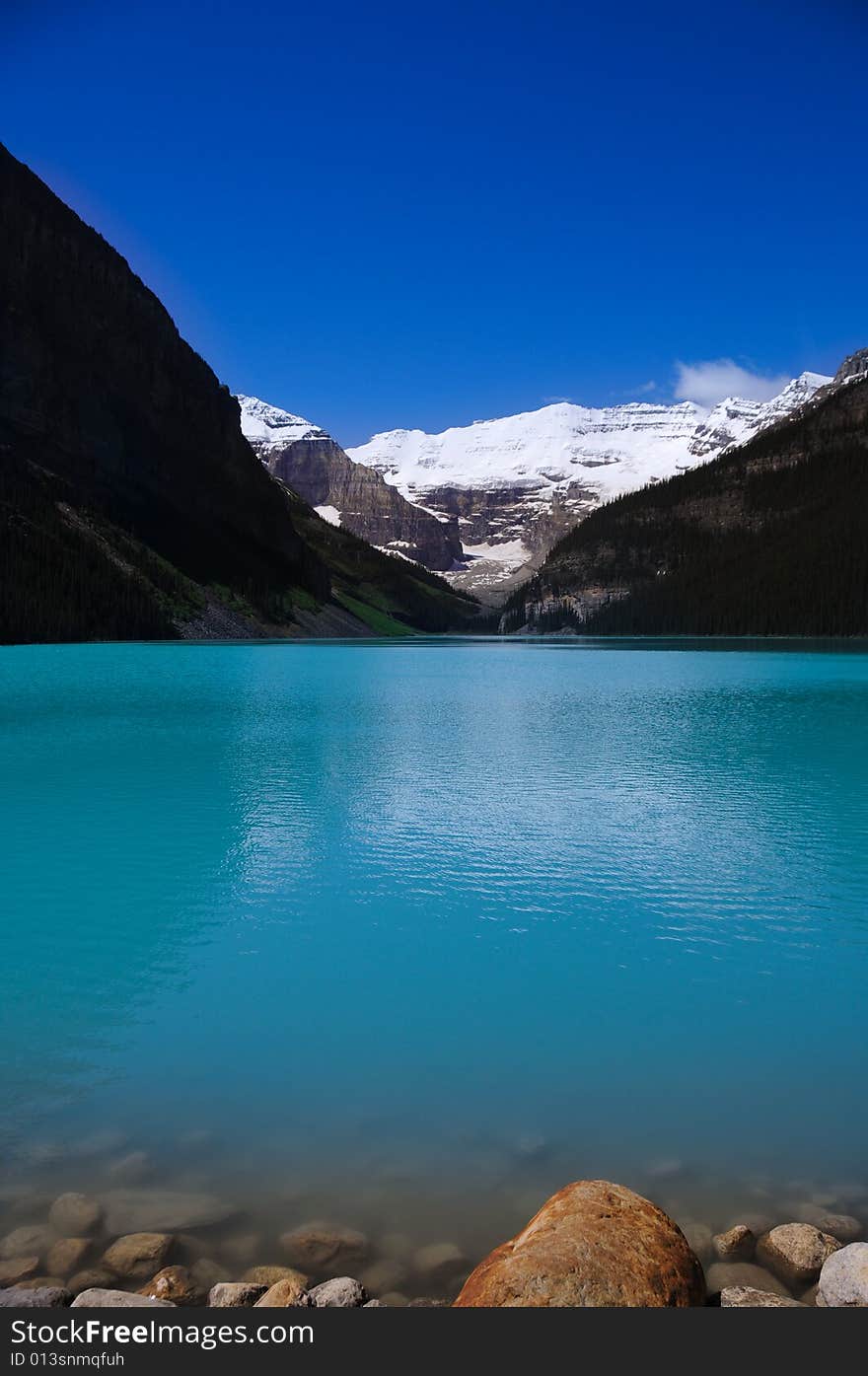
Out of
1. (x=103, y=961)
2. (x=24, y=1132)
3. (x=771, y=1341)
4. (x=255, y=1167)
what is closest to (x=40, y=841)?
(x=103, y=961)

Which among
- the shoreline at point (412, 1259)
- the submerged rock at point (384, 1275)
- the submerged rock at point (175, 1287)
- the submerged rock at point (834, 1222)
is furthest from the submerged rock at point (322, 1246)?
the submerged rock at point (834, 1222)

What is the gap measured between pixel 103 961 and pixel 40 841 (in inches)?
352

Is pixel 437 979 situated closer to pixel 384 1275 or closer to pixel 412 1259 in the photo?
pixel 412 1259

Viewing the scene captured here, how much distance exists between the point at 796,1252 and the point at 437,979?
7.60m

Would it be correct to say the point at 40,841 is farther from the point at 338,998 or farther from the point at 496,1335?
the point at 496,1335

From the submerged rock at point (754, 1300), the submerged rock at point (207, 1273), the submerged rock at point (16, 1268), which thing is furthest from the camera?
the submerged rock at point (207, 1273)

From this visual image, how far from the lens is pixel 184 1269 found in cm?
723

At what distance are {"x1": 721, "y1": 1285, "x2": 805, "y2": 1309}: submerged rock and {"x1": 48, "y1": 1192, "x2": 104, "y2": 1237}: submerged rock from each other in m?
5.38

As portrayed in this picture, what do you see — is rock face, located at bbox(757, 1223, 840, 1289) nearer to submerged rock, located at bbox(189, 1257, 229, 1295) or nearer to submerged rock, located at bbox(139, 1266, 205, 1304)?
submerged rock, located at bbox(189, 1257, 229, 1295)

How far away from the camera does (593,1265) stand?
641cm

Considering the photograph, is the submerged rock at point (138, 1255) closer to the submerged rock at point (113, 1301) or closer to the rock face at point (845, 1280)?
the submerged rock at point (113, 1301)

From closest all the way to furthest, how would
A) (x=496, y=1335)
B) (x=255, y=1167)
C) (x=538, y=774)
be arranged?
(x=496, y=1335), (x=255, y=1167), (x=538, y=774)

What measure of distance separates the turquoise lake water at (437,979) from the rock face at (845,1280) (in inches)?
69.4

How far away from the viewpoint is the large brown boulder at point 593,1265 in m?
6.24
